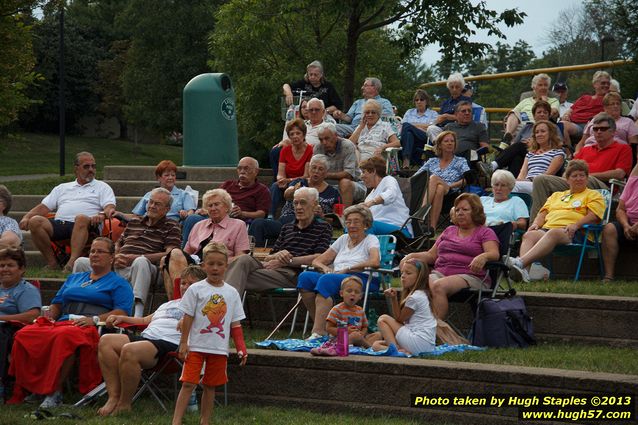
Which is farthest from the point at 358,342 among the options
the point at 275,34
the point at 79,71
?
the point at 79,71

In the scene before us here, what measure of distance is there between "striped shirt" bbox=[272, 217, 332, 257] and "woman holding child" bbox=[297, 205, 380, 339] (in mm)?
334

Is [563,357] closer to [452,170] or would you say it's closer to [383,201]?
[383,201]

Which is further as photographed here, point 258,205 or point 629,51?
point 629,51

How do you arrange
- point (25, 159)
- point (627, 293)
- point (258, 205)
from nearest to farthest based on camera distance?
point (627, 293), point (258, 205), point (25, 159)

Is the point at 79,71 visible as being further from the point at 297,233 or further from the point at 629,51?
the point at 297,233

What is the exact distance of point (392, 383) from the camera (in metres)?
7.64

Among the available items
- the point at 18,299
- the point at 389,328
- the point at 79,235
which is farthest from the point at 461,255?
the point at 79,235

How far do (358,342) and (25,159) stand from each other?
26908mm

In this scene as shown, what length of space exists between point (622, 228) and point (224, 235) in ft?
12.1

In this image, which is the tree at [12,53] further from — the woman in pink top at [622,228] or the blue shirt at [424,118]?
the woman in pink top at [622,228]

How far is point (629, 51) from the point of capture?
1569cm

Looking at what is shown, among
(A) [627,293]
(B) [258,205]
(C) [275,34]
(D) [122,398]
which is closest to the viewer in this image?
(D) [122,398]

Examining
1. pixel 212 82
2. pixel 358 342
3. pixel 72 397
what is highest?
pixel 212 82

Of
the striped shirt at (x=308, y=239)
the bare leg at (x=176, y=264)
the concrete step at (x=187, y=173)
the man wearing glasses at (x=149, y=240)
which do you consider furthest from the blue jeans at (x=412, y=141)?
the bare leg at (x=176, y=264)
